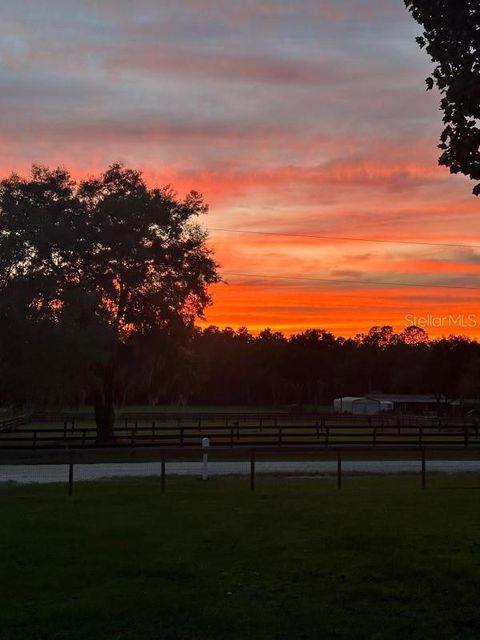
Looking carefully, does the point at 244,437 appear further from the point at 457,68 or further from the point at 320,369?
the point at 320,369

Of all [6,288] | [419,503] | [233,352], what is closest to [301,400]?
[233,352]

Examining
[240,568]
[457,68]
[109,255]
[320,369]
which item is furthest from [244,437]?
[320,369]

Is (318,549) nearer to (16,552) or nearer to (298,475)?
(16,552)

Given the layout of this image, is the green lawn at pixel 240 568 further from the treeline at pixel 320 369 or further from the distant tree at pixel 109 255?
the treeline at pixel 320 369

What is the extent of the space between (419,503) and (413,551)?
463 centimetres

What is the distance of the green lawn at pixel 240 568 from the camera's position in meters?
6.24

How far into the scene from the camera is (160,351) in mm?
35094

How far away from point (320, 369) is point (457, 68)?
111m

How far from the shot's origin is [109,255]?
3341 cm

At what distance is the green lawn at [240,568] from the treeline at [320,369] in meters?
70.1

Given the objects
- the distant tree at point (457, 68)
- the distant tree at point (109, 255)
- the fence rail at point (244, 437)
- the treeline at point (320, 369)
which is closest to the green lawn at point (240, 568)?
the distant tree at point (457, 68)

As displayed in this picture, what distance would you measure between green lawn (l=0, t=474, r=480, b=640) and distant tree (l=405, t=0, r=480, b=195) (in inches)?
176

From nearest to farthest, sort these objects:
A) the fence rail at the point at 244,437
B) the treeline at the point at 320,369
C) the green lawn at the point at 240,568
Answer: the green lawn at the point at 240,568, the fence rail at the point at 244,437, the treeline at the point at 320,369

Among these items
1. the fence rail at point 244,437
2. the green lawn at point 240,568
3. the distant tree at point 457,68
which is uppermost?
the distant tree at point 457,68
